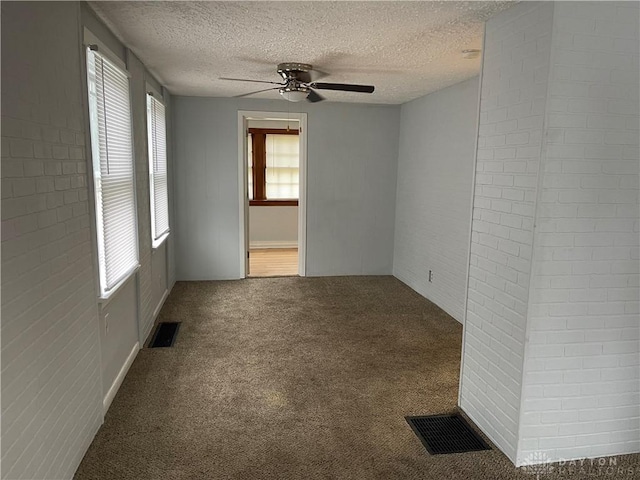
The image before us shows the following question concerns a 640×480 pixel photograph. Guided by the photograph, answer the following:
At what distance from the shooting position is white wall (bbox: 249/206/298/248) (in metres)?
7.86

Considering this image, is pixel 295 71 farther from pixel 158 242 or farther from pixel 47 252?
pixel 47 252

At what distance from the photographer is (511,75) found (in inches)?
86.7

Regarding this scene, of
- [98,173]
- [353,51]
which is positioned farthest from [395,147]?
[98,173]

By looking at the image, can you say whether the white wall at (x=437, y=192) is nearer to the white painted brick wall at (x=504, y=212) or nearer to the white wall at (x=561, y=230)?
the white painted brick wall at (x=504, y=212)

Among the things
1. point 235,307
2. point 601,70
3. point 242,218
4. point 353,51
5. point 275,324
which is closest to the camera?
point 601,70

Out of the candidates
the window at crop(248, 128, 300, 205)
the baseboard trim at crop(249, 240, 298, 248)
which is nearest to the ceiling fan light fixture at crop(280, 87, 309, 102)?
the window at crop(248, 128, 300, 205)

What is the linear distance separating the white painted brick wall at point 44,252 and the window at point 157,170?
1.92m

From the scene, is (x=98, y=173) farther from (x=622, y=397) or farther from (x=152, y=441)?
(x=622, y=397)

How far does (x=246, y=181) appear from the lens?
552 centimetres

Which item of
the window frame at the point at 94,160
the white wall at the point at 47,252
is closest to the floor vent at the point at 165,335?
the window frame at the point at 94,160

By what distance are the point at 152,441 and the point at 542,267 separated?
2145 millimetres

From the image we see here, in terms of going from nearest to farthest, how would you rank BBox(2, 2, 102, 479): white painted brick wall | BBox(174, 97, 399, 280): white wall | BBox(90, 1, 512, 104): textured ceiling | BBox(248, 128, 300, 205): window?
BBox(2, 2, 102, 479): white painted brick wall < BBox(90, 1, 512, 104): textured ceiling < BBox(174, 97, 399, 280): white wall < BBox(248, 128, 300, 205): window

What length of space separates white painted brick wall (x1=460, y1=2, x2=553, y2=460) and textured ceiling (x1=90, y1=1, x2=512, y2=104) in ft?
0.88

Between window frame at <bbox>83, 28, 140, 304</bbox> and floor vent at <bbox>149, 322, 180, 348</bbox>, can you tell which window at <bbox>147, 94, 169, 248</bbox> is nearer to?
floor vent at <bbox>149, 322, 180, 348</bbox>
